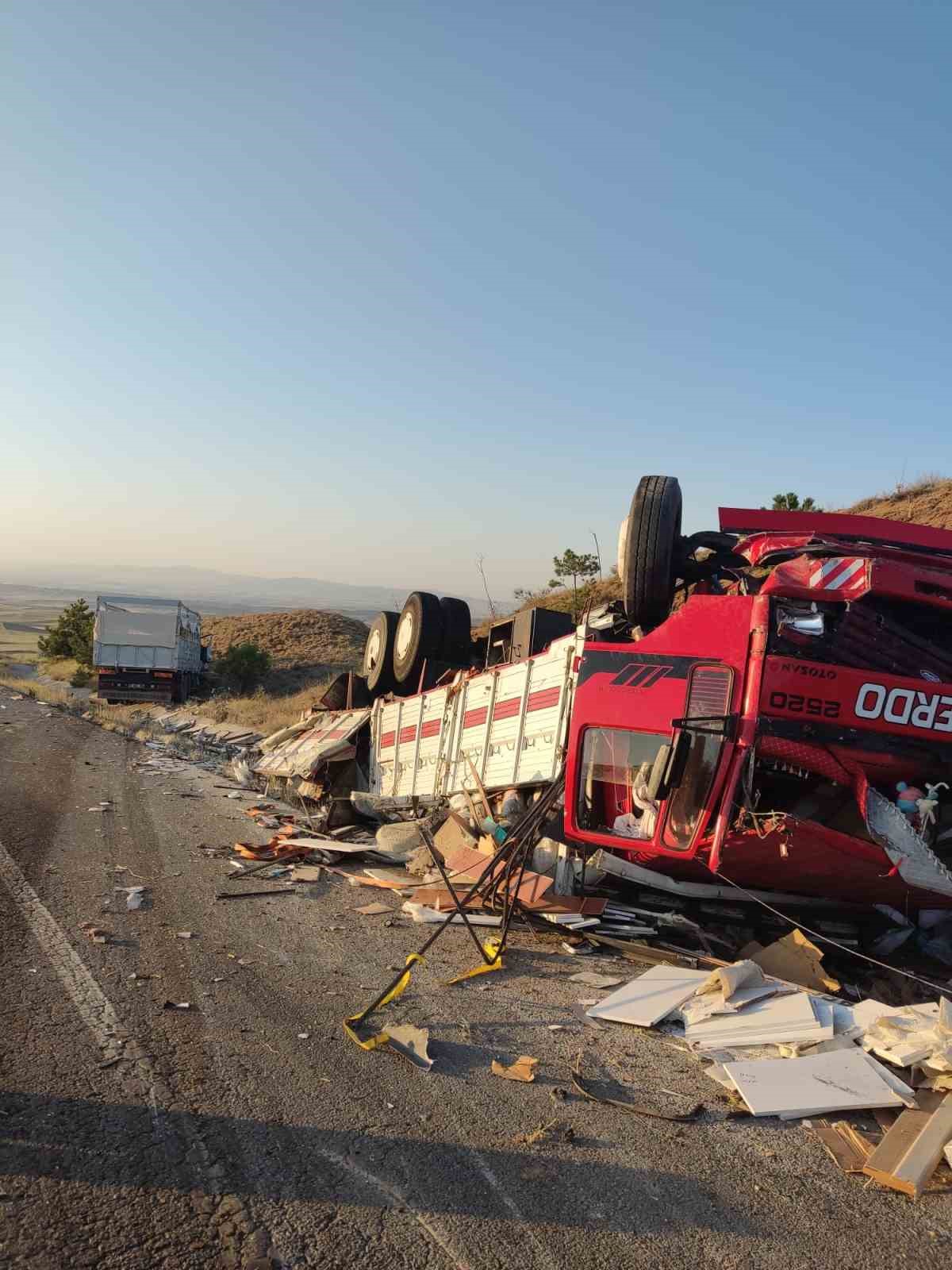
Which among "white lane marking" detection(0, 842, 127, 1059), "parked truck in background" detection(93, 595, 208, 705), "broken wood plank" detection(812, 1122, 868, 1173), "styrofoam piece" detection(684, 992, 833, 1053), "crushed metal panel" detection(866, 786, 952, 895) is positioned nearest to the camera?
"broken wood plank" detection(812, 1122, 868, 1173)

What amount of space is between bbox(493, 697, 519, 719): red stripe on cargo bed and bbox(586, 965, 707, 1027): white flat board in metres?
2.69

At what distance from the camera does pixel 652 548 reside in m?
6.06

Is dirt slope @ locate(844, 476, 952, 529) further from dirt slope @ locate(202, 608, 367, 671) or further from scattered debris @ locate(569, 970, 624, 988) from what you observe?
dirt slope @ locate(202, 608, 367, 671)

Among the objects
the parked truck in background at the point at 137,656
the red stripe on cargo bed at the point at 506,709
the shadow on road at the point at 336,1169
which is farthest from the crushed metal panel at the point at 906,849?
the parked truck in background at the point at 137,656

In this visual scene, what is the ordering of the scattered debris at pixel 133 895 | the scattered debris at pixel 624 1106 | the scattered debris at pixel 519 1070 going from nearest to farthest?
the scattered debris at pixel 624 1106 → the scattered debris at pixel 519 1070 → the scattered debris at pixel 133 895

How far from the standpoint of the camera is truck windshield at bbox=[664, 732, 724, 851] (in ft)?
17.5

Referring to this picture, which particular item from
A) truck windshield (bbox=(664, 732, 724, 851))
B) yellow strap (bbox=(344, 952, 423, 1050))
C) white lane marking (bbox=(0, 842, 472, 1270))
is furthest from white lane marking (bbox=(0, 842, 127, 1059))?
truck windshield (bbox=(664, 732, 724, 851))

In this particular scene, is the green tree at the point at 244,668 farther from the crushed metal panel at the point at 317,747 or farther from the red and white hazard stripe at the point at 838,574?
the red and white hazard stripe at the point at 838,574

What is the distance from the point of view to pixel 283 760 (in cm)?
1223

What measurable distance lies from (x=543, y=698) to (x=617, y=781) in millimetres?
Answer: 1204

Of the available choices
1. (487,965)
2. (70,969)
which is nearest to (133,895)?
(70,969)

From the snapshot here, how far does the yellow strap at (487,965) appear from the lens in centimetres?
525

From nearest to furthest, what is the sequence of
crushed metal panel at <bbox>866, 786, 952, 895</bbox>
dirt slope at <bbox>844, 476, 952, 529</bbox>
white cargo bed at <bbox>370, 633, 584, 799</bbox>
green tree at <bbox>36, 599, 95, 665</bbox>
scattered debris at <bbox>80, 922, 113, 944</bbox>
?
crushed metal panel at <bbox>866, 786, 952, 895</bbox>, scattered debris at <bbox>80, 922, 113, 944</bbox>, white cargo bed at <bbox>370, 633, 584, 799</bbox>, dirt slope at <bbox>844, 476, 952, 529</bbox>, green tree at <bbox>36, 599, 95, 665</bbox>

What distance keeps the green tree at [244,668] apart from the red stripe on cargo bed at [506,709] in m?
24.5
